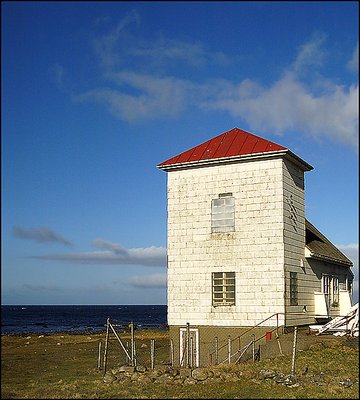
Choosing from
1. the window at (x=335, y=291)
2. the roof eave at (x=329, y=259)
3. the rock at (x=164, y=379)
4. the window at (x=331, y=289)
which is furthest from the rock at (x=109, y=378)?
the window at (x=335, y=291)

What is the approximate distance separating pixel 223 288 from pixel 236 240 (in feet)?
7.38

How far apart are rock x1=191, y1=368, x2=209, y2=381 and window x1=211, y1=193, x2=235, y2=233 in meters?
7.38

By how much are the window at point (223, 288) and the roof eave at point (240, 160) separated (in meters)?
5.07

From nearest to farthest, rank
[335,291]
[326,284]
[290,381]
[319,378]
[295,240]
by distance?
1. [290,381]
2. [319,378]
3. [295,240]
4. [326,284]
5. [335,291]

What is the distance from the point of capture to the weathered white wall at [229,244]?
91.1 ft

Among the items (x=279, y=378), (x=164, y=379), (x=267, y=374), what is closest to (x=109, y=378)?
(x=164, y=379)

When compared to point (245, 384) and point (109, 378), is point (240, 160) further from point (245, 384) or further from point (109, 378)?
point (109, 378)

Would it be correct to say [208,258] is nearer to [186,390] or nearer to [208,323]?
[208,323]

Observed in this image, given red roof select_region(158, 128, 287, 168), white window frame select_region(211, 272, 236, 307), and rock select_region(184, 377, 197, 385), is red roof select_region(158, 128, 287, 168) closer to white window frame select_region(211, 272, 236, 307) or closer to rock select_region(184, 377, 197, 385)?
white window frame select_region(211, 272, 236, 307)

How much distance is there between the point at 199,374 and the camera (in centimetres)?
2302

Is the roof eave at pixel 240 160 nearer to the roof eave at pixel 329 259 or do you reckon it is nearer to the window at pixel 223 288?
the roof eave at pixel 329 259

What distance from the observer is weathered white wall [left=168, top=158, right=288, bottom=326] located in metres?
27.8

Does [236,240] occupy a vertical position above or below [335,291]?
above

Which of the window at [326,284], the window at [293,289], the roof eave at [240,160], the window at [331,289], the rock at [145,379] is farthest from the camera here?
the window at [331,289]
